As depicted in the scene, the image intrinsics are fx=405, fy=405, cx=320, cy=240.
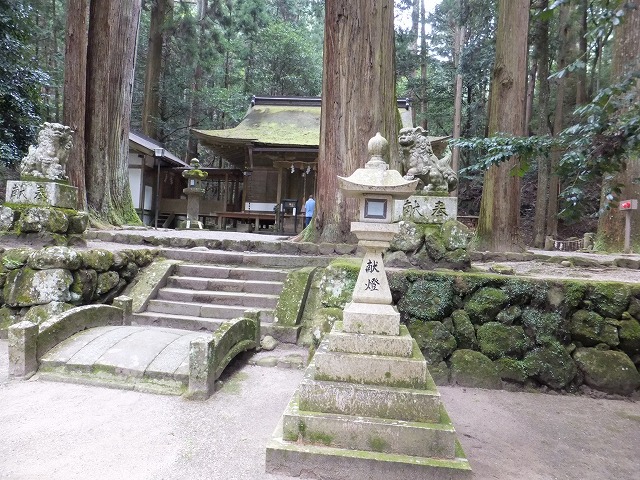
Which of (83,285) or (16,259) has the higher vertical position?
(16,259)

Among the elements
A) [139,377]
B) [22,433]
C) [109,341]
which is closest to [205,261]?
[109,341]

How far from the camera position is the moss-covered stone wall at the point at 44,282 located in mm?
4480

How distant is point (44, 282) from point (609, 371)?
5909mm

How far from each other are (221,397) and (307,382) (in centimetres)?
116

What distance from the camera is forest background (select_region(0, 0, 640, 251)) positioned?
968 cm

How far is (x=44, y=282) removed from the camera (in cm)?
451

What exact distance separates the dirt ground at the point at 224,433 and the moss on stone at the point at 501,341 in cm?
40

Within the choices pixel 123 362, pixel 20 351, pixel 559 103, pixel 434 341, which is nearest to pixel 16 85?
pixel 20 351

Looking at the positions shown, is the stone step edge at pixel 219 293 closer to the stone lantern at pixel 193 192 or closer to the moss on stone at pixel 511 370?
the moss on stone at pixel 511 370

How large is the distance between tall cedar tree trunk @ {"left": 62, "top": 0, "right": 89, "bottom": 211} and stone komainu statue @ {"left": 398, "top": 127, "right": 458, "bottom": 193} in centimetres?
683

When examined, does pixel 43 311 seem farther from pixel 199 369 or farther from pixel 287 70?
pixel 287 70

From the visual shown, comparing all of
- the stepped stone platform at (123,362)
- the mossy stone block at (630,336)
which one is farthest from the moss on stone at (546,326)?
the stepped stone platform at (123,362)

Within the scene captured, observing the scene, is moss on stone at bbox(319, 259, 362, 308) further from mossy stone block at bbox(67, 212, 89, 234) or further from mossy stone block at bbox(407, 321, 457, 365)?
mossy stone block at bbox(67, 212, 89, 234)

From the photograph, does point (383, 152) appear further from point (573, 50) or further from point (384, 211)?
point (573, 50)
